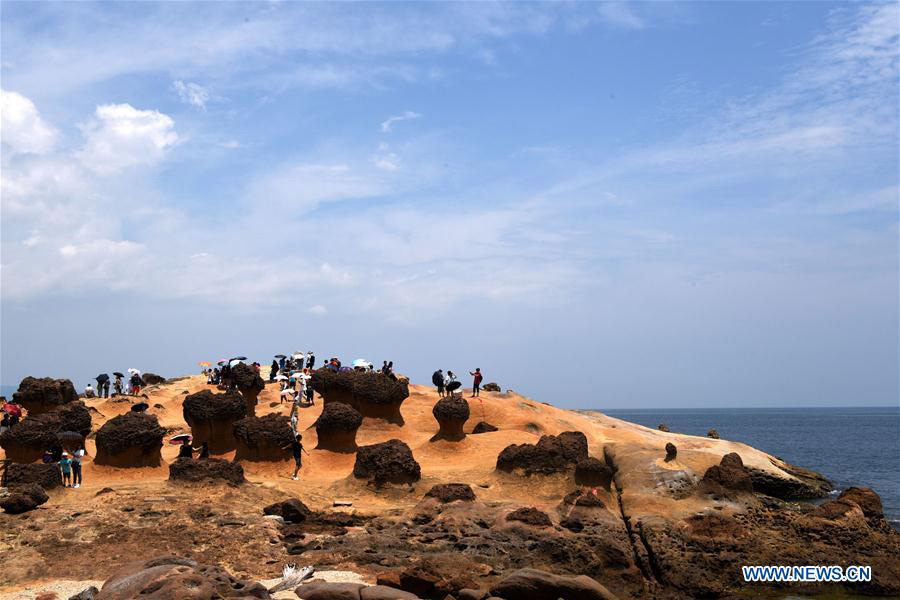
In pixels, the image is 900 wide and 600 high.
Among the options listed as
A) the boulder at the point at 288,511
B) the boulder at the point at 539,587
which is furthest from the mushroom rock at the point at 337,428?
the boulder at the point at 539,587

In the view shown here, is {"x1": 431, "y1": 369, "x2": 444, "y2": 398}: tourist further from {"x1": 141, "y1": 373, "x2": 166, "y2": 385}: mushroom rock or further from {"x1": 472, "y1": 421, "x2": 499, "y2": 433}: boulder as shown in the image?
{"x1": 141, "y1": 373, "x2": 166, "y2": 385}: mushroom rock

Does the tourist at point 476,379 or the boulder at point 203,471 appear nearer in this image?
the boulder at point 203,471

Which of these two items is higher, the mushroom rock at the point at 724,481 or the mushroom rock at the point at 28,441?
the mushroom rock at the point at 28,441

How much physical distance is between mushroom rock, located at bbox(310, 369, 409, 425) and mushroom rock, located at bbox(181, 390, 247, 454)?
573 cm

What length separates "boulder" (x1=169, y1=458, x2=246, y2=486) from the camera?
900 inches

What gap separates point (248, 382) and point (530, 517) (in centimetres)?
1841

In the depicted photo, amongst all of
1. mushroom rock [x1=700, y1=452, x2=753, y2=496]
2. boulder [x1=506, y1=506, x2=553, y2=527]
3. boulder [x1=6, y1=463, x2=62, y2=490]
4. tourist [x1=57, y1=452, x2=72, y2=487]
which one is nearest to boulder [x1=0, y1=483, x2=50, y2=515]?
boulder [x1=6, y1=463, x2=62, y2=490]

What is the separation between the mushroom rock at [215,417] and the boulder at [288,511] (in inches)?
327

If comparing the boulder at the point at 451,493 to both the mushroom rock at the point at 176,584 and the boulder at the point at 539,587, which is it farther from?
the mushroom rock at the point at 176,584

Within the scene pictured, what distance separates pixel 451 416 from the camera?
31.4m

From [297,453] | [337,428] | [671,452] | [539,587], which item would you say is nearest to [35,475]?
[297,453]

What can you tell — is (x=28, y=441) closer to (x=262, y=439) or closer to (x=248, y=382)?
(x=262, y=439)

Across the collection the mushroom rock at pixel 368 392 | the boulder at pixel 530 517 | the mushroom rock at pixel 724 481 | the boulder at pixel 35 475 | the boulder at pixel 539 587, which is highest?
the mushroom rock at pixel 368 392

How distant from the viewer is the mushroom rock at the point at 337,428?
29.4m
